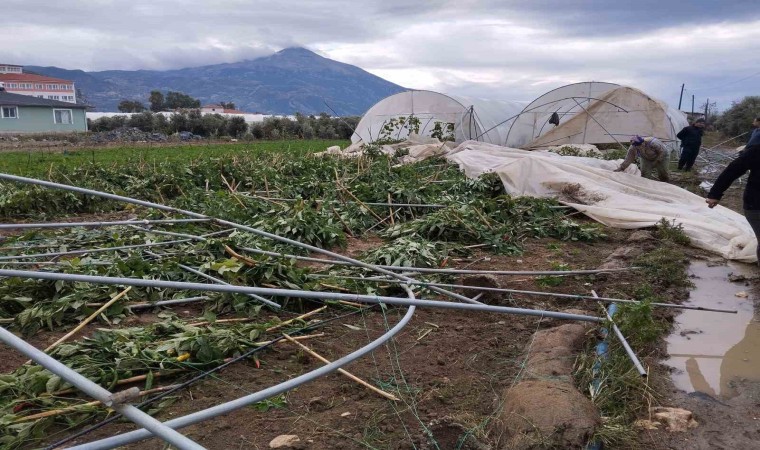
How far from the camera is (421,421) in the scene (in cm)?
321

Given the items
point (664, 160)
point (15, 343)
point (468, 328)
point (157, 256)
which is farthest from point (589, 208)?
point (15, 343)

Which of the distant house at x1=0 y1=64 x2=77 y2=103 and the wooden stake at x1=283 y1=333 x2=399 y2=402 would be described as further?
the distant house at x1=0 y1=64 x2=77 y2=103

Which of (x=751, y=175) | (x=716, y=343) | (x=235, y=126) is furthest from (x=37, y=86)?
(x=716, y=343)

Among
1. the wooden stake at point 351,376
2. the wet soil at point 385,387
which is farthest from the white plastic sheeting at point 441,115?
the wooden stake at point 351,376

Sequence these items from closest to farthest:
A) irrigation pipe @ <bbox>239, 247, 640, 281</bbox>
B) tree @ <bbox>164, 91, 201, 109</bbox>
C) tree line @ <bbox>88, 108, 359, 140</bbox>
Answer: irrigation pipe @ <bbox>239, 247, 640, 281</bbox>
tree line @ <bbox>88, 108, 359, 140</bbox>
tree @ <bbox>164, 91, 201, 109</bbox>

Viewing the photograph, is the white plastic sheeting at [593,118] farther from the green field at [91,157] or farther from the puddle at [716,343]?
the puddle at [716,343]

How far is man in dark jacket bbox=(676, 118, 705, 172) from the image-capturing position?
15.5 metres

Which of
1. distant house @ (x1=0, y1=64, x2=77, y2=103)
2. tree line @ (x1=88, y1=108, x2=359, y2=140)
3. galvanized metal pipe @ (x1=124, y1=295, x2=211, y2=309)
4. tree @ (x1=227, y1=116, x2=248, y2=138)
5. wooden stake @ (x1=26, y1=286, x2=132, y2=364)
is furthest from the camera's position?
distant house @ (x1=0, y1=64, x2=77, y2=103)

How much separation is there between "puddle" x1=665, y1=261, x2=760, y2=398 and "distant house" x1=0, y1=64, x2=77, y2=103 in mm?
79930

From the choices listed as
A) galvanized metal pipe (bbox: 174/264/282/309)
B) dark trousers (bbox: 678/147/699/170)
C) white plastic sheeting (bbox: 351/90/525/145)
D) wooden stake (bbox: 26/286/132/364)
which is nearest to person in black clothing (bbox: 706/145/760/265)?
galvanized metal pipe (bbox: 174/264/282/309)

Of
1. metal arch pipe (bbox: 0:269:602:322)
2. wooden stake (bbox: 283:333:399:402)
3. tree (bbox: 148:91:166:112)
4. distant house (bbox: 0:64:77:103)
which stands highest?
distant house (bbox: 0:64:77:103)

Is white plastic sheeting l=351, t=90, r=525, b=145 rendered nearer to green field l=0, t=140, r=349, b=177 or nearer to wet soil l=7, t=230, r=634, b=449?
green field l=0, t=140, r=349, b=177

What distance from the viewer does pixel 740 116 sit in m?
33.6

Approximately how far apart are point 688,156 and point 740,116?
21.9 m
